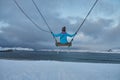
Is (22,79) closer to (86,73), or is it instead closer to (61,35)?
(86,73)

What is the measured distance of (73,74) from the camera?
798 inches

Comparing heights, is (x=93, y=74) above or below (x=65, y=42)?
below

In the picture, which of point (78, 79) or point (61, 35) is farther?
point (78, 79)

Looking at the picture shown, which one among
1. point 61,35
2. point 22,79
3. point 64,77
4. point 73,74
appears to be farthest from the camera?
point 73,74

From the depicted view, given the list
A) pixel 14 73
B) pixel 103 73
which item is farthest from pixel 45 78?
pixel 103 73

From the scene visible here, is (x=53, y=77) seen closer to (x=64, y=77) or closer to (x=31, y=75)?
(x=64, y=77)

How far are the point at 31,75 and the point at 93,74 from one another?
7.00 metres

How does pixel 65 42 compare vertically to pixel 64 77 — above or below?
above

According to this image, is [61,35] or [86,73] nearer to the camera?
[61,35]

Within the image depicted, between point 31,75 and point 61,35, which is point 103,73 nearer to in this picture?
point 31,75

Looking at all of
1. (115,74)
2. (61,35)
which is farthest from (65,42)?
(115,74)

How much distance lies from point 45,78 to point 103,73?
6910 mm

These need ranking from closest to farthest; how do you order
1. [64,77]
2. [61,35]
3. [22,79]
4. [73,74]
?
[61,35] < [22,79] < [64,77] < [73,74]

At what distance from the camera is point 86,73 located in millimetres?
20375
